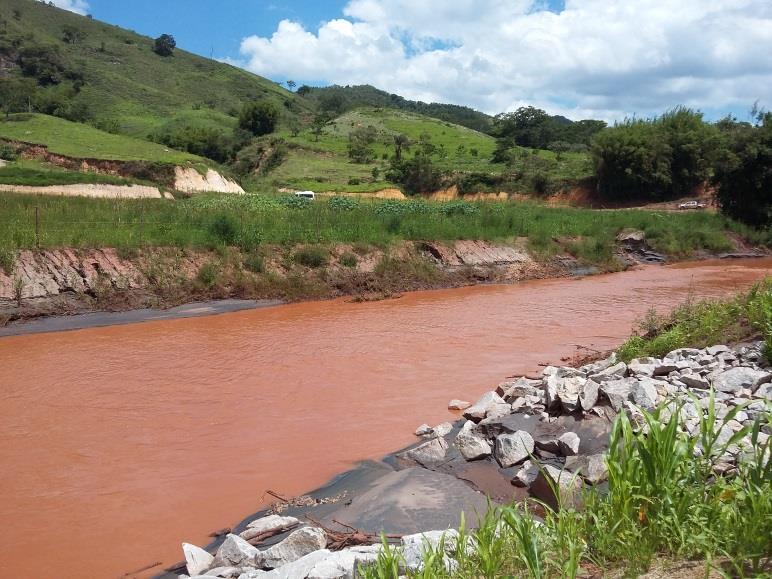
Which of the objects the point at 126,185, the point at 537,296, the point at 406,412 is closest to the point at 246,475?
the point at 406,412

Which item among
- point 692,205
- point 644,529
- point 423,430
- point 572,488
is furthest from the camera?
point 692,205

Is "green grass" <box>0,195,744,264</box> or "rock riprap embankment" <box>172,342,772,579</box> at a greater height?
"green grass" <box>0,195,744,264</box>

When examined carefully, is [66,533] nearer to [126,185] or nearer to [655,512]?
[655,512]

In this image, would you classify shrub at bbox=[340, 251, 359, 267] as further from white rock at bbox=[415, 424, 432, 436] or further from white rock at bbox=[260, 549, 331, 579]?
white rock at bbox=[260, 549, 331, 579]

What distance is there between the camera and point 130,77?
90.1 m

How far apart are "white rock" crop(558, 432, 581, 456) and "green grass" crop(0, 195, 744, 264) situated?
48.2 ft

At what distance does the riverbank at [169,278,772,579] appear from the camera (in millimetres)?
3465

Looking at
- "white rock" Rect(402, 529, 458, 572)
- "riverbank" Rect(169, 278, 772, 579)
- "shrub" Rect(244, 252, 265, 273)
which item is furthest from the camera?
"shrub" Rect(244, 252, 265, 273)

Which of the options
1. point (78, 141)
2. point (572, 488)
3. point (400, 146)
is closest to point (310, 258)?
point (572, 488)

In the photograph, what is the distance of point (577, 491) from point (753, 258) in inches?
1228

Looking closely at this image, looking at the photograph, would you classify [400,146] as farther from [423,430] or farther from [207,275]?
[423,430]

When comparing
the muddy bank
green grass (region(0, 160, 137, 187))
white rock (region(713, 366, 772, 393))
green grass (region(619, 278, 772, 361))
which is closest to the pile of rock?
white rock (region(713, 366, 772, 393))

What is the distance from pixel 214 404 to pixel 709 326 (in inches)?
279

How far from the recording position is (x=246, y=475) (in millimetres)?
6801
